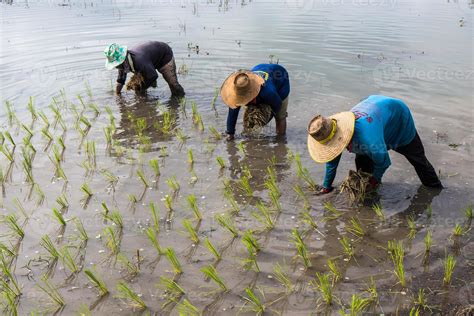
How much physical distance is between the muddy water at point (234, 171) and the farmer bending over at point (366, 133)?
0.68m

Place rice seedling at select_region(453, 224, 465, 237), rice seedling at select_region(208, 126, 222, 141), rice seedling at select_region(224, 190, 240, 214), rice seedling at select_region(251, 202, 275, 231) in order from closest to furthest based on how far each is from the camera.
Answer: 1. rice seedling at select_region(453, 224, 465, 237)
2. rice seedling at select_region(251, 202, 275, 231)
3. rice seedling at select_region(224, 190, 240, 214)
4. rice seedling at select_region(208, 126, 222, 141)

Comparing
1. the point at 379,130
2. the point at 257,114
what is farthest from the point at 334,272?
the point at 257,114

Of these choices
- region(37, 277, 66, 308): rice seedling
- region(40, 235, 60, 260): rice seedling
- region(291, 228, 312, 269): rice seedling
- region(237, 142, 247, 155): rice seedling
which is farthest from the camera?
region(237, 142, 247, 155): rice seedling

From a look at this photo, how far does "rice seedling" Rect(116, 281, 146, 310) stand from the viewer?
3.01 meters

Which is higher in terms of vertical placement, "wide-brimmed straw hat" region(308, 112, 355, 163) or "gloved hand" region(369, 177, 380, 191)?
"wide-brimmed straw hat" region(308, 112, 355, 163)

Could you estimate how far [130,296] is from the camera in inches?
120

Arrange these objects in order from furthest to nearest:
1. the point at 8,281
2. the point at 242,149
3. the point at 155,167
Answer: the point at 242,149 < the point at 155,167 < the point at 8,281

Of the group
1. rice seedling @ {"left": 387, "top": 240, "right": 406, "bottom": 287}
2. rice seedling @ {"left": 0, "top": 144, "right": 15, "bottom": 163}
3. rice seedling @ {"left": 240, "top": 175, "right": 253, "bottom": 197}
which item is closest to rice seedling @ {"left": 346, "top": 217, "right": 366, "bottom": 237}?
rice seedling @ {"left": 387, "top": 240, "right": 406, "bottom": 287}

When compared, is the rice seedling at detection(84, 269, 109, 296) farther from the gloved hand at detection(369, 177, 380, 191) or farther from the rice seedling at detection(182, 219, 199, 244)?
the gloved hand at detection(369, 177, 380, 191)

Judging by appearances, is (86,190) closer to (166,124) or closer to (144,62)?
(166,124)

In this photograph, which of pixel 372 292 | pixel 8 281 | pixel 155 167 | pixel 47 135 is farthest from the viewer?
pixel 47 135

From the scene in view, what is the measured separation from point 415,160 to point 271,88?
1.90 metres

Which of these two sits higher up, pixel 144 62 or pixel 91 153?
pixel 144 62

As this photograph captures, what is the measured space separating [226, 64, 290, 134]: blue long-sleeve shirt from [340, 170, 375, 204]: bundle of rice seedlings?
150 cm
